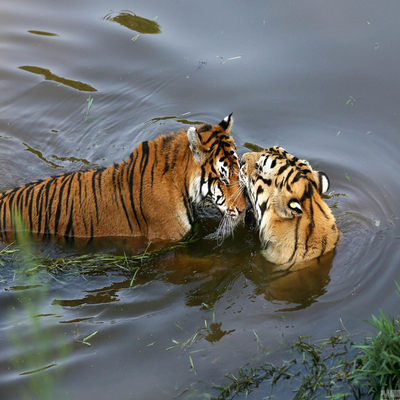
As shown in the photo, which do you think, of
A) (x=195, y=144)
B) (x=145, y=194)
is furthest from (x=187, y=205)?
(x=195, y=144)

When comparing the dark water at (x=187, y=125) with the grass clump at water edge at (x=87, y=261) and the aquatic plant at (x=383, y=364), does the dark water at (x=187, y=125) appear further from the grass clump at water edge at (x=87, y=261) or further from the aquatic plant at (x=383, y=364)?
the aquatic plant at (x=383, y=364)

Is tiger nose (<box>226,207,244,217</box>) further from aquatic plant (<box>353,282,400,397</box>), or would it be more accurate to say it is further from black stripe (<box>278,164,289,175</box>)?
aquatic plant (<box>353,282,400,397</box>)

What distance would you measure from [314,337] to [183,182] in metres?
1.78

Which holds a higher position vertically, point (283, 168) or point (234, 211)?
point (283, 168)

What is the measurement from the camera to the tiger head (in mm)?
5242

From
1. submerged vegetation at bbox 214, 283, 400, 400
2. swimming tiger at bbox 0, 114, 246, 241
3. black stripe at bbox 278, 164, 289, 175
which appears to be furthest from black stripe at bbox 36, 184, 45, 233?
submerged vegetation at bbox 214, 283, 400, 400

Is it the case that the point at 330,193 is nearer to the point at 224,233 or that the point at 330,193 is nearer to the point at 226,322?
the point at 224,233

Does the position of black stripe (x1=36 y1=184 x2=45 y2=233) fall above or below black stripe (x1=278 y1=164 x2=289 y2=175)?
below

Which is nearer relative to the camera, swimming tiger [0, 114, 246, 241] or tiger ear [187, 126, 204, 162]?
tiger ear [187, 126, 204, 162]

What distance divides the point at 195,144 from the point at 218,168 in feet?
0.93

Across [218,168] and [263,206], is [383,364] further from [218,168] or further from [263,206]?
[218,168]

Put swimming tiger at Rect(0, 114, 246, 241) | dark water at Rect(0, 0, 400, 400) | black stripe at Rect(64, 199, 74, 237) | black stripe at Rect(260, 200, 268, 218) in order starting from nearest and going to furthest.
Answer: dark water at Rect(0, 0, 400, 400) < black stripe at Rect(260, 200, 268, 218) < swimming tiger at Rect(0, 114, 246, 241) < black stripe at Rect(64, 199, 74, 237)

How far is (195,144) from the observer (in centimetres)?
520

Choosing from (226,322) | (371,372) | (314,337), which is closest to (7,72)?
(226,322)
